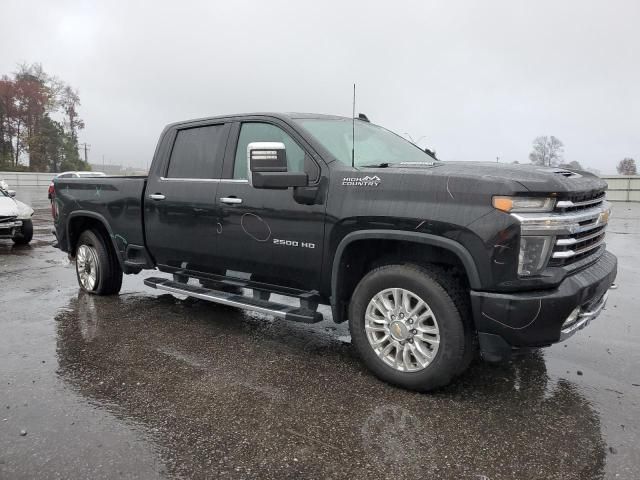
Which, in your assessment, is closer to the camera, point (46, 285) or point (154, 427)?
point (154, 427)

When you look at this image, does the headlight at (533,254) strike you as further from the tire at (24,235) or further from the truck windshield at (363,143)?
the tire at (24,235)

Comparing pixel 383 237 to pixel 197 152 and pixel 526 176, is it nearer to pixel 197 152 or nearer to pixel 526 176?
pixel 526 176

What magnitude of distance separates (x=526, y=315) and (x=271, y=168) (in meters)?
1.92

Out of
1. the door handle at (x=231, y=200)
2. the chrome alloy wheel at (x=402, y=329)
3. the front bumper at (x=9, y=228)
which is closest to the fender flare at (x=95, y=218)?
the door handle at (x=231, y=200)

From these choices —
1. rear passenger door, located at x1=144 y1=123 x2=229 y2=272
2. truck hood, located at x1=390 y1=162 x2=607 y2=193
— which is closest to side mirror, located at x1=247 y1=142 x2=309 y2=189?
truck hood, located at x1=390 y1=162 x2=607 y2=193

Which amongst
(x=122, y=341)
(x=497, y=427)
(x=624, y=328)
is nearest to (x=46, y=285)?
(x=122, y=341)

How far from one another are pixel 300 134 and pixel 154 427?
233cm

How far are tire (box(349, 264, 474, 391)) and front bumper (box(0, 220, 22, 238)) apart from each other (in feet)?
28.4

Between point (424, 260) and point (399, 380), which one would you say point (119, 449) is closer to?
point (399, 380)

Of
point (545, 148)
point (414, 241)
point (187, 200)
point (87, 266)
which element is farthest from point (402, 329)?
point (545, 148)

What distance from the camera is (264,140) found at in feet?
14.2

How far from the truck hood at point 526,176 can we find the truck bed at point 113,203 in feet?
9.72

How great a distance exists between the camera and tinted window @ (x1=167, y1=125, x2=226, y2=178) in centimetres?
472

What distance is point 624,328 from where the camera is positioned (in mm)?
4871
